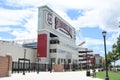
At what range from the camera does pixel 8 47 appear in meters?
82.6

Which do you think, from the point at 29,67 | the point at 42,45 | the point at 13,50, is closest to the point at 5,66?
the point at 29,67

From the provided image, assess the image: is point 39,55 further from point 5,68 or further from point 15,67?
point 5,68

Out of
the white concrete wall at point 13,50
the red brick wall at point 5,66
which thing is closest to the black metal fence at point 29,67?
the white concrete wall at point 13,50

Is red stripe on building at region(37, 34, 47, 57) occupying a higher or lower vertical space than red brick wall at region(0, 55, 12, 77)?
higher

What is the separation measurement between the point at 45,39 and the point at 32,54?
7.86 m

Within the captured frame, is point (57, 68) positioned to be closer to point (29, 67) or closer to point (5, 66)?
point (29, 67)

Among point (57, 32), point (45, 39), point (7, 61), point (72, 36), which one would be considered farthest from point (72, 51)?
point (7, 61)

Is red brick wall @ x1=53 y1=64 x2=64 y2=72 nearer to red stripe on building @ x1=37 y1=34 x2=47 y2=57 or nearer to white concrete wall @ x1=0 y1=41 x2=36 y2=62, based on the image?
red stripe on building @ x1=37 y1=34 x2=47 y2=57

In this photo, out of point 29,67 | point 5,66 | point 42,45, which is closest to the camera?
point 5,66

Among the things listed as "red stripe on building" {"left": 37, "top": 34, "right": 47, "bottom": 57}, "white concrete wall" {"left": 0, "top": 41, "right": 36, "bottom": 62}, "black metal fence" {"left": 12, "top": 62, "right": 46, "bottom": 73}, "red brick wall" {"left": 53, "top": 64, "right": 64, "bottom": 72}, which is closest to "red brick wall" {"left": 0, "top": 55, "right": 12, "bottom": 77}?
"black metal fence" {"left": 12, "top": 62, "right": 46, "bottom": 73}

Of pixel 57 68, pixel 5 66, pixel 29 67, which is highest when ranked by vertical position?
pixel 5 66

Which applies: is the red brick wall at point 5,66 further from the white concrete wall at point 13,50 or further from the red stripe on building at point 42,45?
the red stripe on building at point 42,45

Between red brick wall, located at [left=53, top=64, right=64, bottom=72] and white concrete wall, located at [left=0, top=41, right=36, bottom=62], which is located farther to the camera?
red brick wall, located at [left=53, top=64, right=64, bottom=72]

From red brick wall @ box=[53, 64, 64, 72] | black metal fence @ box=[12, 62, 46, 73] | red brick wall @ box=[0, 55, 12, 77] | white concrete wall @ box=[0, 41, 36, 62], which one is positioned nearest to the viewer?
red brick wall @ box=[0, 55, 12, 77]
